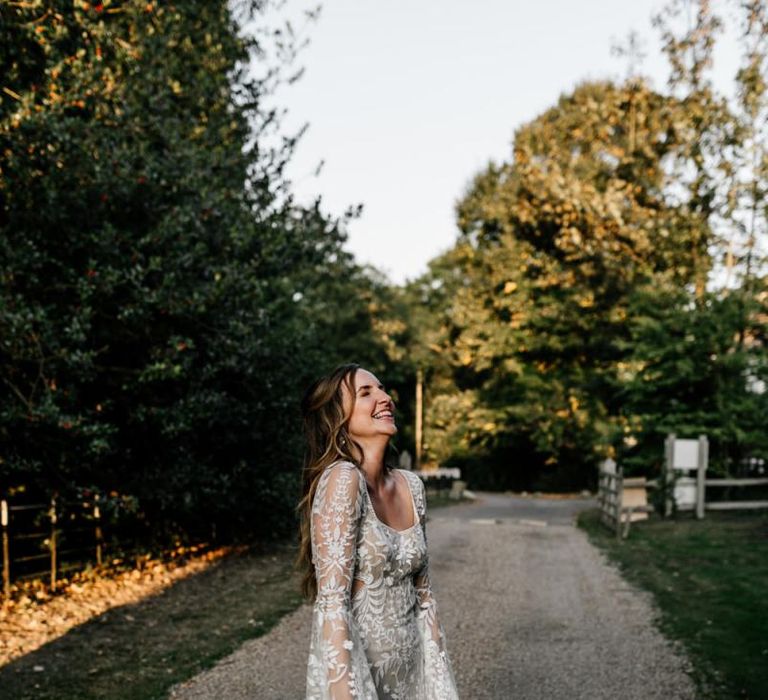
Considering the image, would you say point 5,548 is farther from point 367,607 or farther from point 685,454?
point 685,454

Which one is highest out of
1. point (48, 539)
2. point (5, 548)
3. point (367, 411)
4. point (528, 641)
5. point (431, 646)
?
point (367, 411)

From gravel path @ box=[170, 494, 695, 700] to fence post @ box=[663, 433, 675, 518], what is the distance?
4.62 m

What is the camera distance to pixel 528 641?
7.37m

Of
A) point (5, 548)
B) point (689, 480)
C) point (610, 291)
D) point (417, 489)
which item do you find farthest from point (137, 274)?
point (610, 291)

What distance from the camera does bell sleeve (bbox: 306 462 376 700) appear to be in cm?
215

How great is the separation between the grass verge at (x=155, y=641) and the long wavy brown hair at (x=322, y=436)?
13.0ft

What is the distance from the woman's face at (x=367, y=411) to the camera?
246 centimetres

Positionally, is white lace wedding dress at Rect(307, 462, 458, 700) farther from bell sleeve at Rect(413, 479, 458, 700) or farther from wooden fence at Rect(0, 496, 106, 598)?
wooden fence at Rect(0, 496, 106, 598)

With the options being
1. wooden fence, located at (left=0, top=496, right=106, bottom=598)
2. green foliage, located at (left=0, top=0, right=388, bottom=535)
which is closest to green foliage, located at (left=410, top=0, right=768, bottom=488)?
green foliage, located at (left=0, top=0, right=388, bottom=535)

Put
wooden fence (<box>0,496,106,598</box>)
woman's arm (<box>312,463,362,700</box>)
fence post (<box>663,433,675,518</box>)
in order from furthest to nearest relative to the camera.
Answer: fence post (<box>663,433,675,518</box>) → wooden fence (<box>0,496,106,598</box>) → woman's arm (<box>312,463,362,700</box>)

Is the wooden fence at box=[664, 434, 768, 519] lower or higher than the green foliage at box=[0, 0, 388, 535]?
lower

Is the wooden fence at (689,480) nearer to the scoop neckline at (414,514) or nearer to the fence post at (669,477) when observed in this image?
the fence post at (669,477)

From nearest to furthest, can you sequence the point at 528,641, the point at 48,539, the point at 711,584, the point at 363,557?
the point at 363,557 → the point at 528,641 → the point at 48,539 → the point at 711,584

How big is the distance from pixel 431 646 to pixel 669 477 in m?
15.8
